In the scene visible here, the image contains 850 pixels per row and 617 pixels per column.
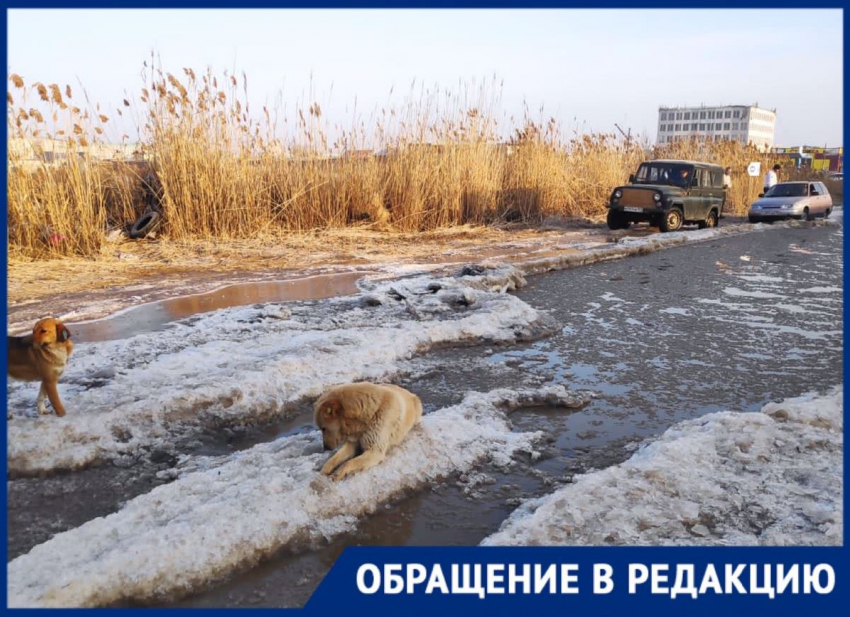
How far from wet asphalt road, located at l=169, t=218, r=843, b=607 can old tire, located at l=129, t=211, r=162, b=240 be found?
597cm

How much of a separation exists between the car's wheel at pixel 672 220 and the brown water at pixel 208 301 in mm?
9112

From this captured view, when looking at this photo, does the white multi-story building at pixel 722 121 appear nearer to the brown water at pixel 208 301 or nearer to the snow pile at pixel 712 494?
the brown water at pixel 208 301

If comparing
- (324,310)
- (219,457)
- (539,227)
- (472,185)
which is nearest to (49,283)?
(324,310)

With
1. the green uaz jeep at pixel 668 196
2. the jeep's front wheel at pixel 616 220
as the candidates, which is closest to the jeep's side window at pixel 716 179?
the green uaz jeep at pixel 668 196

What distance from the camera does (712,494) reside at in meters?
2.96

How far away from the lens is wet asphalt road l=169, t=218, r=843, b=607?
271 cm

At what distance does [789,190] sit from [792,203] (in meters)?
1.21

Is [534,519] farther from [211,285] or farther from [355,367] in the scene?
[211,285]

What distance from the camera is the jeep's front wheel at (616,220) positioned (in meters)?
15.6

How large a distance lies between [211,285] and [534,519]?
571 centimetres

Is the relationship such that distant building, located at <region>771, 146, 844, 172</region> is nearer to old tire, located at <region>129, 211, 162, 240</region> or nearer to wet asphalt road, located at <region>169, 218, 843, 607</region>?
wet asphalt road, located at <region>169, 218, 843, 607</region>

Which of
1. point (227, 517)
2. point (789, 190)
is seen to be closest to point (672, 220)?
point (789, 190)

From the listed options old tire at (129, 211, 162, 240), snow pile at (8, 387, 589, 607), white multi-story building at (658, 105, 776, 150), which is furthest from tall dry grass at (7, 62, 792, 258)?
white multi-story building at (658, 105, 776, 150)

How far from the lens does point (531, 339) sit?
18.6 feet
